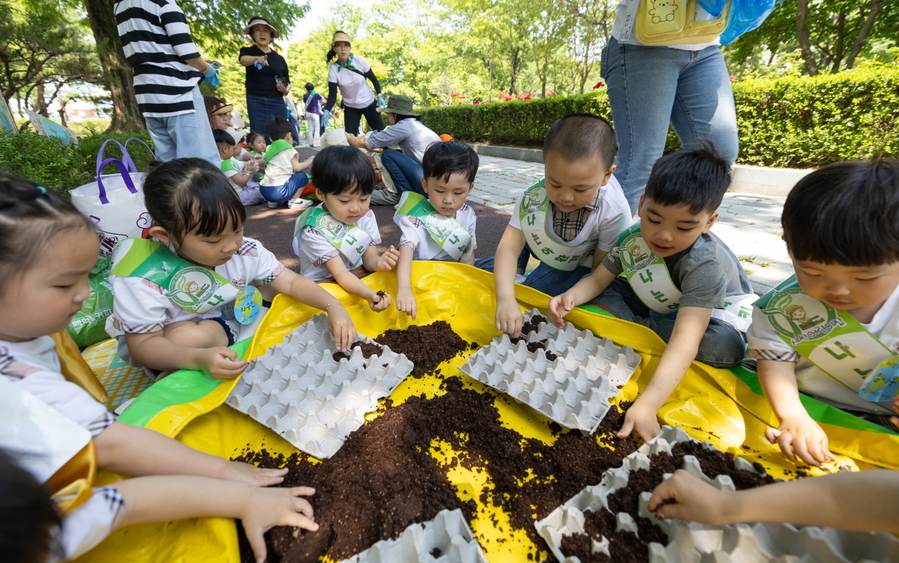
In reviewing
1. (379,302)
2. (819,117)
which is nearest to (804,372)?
(379,302)

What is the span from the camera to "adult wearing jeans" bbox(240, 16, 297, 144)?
4.82 metres

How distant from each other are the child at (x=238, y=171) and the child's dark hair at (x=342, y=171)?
3.07 meters

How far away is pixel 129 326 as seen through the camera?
4.54ft

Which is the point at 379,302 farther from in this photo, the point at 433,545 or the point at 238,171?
the point at 238,171

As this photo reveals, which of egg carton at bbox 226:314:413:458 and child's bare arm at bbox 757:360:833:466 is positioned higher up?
child's bare arm at bbox 757:360:833:466

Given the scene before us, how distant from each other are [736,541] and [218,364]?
1463 millimetres

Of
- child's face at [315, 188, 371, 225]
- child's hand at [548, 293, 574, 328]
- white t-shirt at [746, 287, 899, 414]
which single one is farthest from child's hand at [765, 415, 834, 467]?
child's face at [315, 188, 371, 225]

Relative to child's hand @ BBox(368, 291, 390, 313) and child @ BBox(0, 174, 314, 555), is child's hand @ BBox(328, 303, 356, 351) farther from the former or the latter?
child @ BBox(0, 174, 314, 555)

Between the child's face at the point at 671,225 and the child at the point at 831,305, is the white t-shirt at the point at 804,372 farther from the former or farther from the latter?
the child's face at the point at 671,225

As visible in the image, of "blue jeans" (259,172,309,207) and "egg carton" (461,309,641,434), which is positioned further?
"blue jeans" (259,172,309,207)

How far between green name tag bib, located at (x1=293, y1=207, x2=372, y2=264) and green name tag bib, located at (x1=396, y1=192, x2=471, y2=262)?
12.0 inches

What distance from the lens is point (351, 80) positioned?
544 centimetres

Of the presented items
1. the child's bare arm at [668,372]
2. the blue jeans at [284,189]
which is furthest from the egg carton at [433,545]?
the blue jeans at [284,189]

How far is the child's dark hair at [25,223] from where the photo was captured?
Result: 812 millimetres
